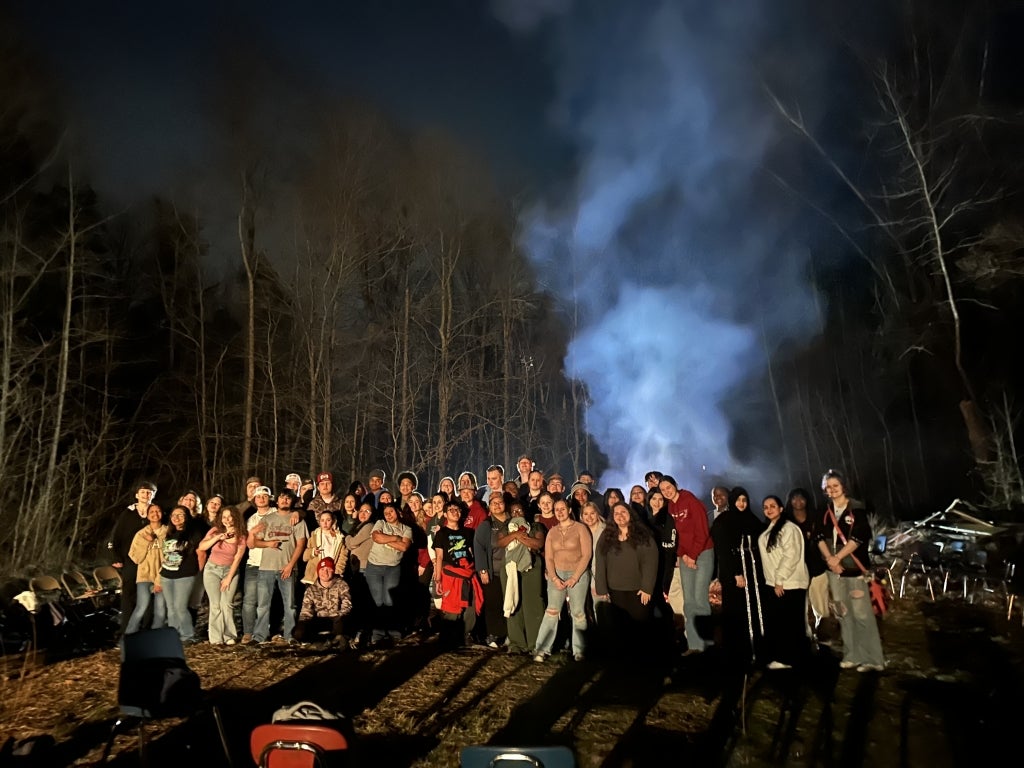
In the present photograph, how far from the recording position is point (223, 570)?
7.84m

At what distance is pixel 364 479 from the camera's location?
80.1 ft

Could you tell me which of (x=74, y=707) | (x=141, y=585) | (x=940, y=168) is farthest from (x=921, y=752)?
(x=940, y=168)

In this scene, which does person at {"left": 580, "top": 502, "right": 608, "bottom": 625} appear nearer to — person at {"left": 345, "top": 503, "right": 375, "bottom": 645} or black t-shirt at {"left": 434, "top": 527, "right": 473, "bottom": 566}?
black t-shirt at {"left": 434, "top": 527, "right": 473, "bottom": 566}

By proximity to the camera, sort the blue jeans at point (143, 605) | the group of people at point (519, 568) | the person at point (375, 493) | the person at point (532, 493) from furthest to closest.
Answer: the person at point (375, 493) < the person at point (532, 493) < the blue jeans at point (143, 605) < the group of people at point (519, 568)

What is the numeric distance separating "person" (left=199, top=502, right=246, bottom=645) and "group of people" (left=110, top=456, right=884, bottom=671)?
0.06 feet

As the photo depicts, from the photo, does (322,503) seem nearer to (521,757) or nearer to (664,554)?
(664,554)

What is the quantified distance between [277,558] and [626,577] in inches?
160

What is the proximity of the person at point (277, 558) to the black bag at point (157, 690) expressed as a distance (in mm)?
3306

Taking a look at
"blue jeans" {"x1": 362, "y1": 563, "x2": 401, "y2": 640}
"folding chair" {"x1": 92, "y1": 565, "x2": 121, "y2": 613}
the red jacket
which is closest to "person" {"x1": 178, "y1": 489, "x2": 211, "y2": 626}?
"blue jeans" {"x1": 362, "y1": 563, "x2": 401, "y2": 640}

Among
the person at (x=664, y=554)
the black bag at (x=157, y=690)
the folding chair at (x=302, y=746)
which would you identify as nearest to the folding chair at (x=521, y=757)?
the folding chair at (x=302, y=746)

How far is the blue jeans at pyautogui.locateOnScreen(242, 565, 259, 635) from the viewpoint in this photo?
26.1 feet

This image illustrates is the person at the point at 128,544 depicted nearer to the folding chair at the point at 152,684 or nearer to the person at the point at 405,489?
the person at the point at 405,489

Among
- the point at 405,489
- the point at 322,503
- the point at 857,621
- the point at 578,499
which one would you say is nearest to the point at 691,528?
A: the point at 578,499

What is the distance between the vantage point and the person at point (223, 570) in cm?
780
